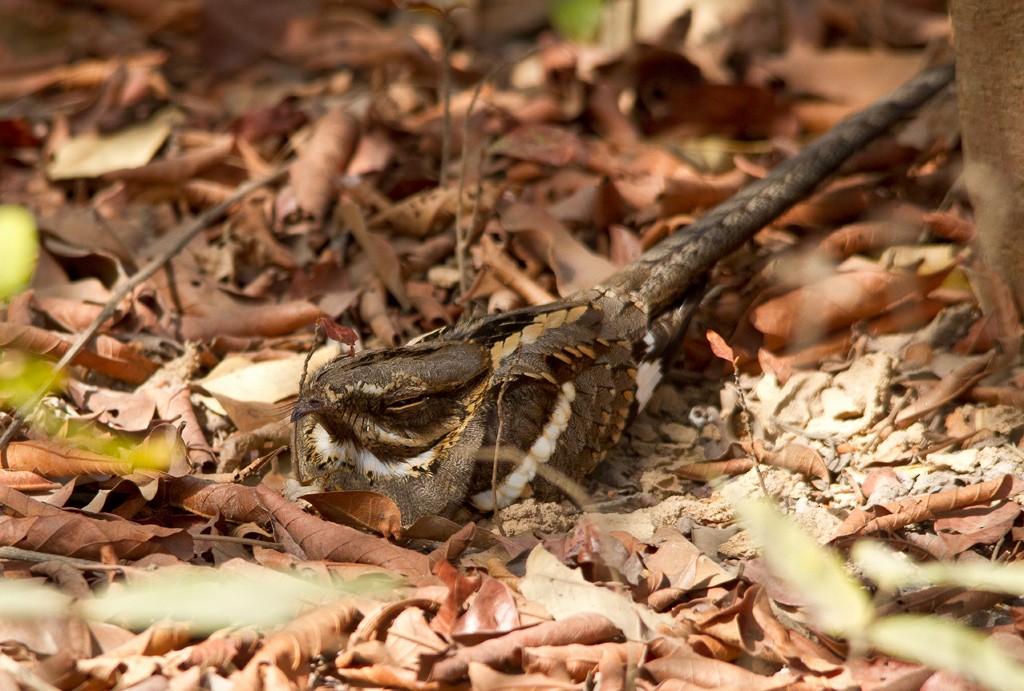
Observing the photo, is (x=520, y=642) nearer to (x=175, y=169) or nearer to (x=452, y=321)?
(x=452, y=321)

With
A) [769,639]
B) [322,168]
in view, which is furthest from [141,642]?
[322,168]

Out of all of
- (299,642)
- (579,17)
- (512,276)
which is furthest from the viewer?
(579,17)

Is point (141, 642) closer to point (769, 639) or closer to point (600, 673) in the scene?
point (600, 673)

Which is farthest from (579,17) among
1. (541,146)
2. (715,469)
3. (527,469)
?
(527,469)

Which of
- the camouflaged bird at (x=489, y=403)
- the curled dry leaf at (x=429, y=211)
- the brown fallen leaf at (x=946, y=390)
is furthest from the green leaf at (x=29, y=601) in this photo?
the brown fallen leaf at (x=946, y=390)

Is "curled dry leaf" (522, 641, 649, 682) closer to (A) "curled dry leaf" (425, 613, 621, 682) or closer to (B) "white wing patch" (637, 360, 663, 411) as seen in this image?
(A) "curled dry leaf" (425, 613, 621, 682)

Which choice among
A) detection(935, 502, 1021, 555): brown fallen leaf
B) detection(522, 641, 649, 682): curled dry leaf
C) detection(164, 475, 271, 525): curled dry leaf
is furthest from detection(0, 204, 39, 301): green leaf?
detection(935, 502, 1021, 555): brown fallen leaf

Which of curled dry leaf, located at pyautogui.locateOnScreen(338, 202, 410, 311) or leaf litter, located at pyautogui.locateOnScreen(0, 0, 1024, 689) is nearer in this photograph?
leaf litter, located at pyautogui.locateOnScreen(0, 0, 1024, 689)
